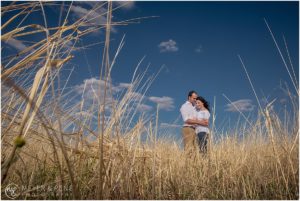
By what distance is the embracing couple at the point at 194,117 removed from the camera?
586 centimetres

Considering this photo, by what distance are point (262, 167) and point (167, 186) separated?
949mm

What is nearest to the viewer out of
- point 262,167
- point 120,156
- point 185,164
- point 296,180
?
point 120,156

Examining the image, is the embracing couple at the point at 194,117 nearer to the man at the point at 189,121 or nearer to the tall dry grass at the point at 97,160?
the man at the point at 189,121

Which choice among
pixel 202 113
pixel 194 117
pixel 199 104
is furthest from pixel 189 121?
pixel 199 104

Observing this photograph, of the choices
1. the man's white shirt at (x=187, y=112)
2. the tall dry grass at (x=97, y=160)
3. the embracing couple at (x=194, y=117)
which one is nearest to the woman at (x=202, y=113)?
the embracing couple at (x=194, y=117)

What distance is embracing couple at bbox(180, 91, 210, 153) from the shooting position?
19.2 ft

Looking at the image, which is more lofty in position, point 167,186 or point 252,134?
point 252,134

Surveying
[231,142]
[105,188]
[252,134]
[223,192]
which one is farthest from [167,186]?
[231,142]

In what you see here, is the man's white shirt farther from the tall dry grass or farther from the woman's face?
the tall dry grass

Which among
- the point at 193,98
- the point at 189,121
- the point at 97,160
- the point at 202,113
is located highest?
the point at 193,98

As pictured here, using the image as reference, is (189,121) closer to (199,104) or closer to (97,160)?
(199,104)

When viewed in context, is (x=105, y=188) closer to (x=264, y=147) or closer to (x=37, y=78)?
(x=37, y=78)

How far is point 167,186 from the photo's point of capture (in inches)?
86.1

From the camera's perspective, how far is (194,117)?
603cm
